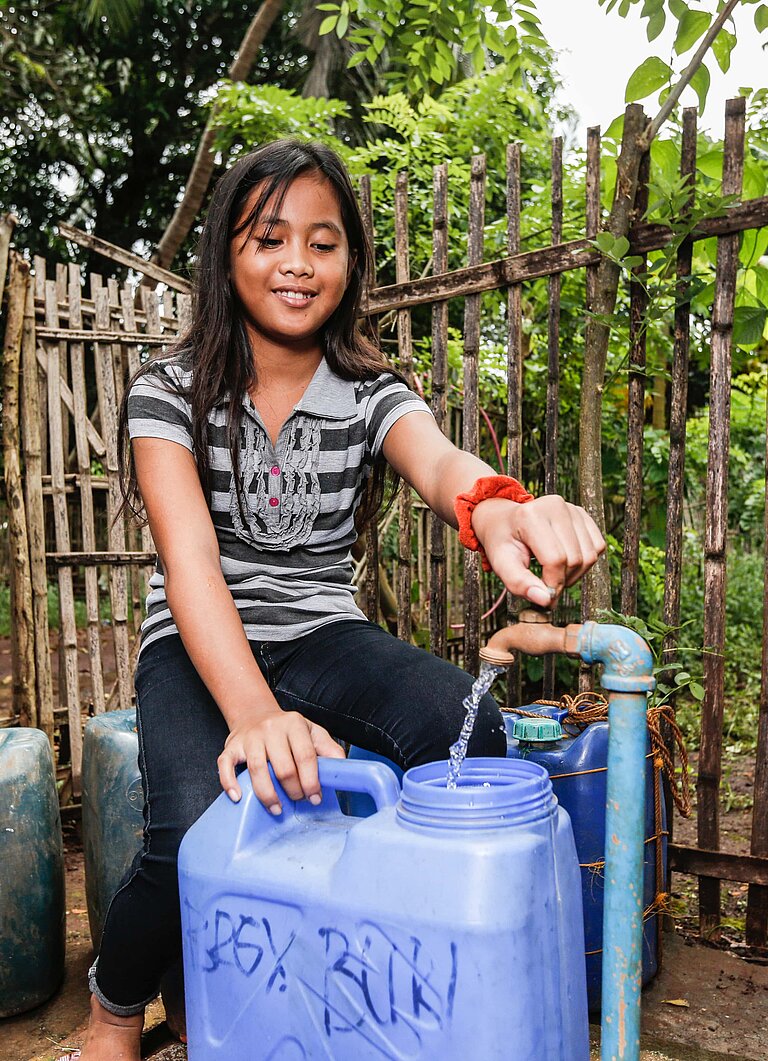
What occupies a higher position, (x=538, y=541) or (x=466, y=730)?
(x=538, y=541)

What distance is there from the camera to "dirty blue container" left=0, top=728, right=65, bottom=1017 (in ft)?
6.95

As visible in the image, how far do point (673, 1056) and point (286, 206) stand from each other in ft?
5.71

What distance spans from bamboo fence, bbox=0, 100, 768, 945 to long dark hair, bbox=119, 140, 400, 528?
91 centimetres

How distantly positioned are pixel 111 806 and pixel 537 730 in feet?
3.35

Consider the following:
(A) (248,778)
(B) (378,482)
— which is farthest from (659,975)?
(A) (248,778)

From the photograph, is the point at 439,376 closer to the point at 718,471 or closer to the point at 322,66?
the point at 718,471

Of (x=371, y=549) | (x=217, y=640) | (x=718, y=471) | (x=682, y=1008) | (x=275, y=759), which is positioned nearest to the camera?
(x=275, y=759)

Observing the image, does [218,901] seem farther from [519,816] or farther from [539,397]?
[539,397]

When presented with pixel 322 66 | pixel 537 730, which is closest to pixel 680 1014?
pixel 537 730

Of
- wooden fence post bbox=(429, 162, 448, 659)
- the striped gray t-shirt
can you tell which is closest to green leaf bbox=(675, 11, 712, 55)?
wooden fence post bbox=(429, 162, 448, 659)

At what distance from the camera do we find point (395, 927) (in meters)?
0.96

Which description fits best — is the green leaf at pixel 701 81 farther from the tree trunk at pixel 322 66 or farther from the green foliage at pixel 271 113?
the tree trunk at pixel 322 66

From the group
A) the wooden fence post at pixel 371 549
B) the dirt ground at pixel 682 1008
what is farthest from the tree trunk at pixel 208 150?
the dirt ground at pixel 682 1008

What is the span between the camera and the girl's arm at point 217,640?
3.87 ft
